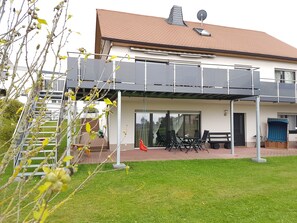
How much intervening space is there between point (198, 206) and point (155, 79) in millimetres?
5803

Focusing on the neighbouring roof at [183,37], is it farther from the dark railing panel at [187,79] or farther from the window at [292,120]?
the window at [292,120]

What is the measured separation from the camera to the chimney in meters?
17.9

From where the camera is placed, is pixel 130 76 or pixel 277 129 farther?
pixel 277 129

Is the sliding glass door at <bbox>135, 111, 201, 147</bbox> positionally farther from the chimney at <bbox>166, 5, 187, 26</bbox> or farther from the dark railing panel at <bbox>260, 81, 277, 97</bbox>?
the chimney at <bbox>166, 5, 187, 26</bbox>

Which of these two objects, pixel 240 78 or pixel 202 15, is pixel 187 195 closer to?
pixel 240 78

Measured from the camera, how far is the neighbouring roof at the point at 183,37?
1357 centimetres

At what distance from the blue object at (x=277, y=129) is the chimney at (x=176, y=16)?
9.58 m

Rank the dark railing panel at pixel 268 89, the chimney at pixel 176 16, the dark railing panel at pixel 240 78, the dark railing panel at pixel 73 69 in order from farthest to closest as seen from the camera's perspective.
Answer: the chimney at pixel 176 16 → the dark railing panel at pixel 268 89 → the dark railing panel at pixel 240 78 → the dark railing panel at pixel 73 69

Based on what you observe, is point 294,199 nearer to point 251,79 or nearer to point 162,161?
point 162,161

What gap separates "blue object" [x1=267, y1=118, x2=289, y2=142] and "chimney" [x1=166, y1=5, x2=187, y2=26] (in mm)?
9583

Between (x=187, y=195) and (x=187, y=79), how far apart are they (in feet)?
18.5

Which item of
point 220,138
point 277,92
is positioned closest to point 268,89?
point 277,92

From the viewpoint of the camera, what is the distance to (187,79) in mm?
10375

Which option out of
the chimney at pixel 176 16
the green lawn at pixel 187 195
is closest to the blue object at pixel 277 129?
the green lawn at pixel 187 195
